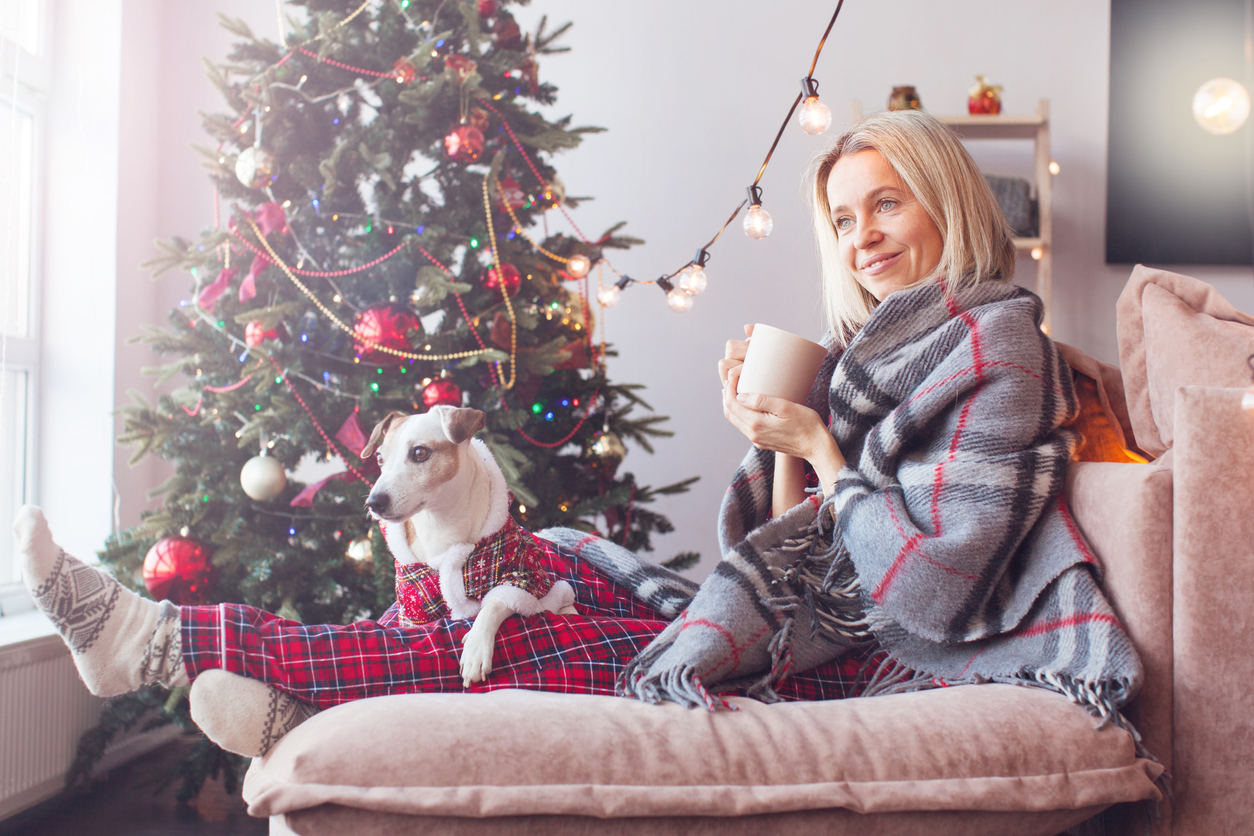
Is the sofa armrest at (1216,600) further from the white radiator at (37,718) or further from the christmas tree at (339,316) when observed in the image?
the white radiator at (37,718)

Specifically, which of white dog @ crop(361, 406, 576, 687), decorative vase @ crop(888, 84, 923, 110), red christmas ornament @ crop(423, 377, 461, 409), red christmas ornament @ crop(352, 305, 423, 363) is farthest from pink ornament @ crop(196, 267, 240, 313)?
decorative vase @ crop(888, 84, 923, 110)

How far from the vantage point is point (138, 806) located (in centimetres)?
179

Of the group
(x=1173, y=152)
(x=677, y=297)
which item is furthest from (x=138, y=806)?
(x=1173, y=152)

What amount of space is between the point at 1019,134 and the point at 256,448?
245 cm

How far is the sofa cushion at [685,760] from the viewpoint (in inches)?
28.7

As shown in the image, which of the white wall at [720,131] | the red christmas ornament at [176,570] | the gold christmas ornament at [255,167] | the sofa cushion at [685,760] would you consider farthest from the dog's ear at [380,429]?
the white wall at [720,131]

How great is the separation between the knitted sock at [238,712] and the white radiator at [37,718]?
3.87ft

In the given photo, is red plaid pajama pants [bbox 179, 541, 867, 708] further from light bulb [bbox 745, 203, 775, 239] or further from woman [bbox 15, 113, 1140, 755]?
light bulb [bbox 745, 203, 775, 239]

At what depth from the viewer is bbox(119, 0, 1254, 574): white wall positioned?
2.65 meters

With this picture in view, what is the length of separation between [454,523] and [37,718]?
1335mm

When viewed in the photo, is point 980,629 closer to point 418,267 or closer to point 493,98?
point 418,267

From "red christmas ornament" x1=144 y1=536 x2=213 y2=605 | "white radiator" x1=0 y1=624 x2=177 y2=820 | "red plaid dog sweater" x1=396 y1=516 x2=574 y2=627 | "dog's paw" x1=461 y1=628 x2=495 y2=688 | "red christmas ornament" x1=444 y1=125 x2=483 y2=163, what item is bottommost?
"white radiator" x1=0 y1=624 x2=177 y2=820

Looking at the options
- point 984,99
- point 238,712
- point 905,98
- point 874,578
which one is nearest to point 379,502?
point 238,712

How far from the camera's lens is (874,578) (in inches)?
38.0
